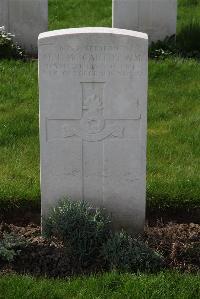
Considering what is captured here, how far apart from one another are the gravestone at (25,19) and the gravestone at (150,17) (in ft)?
3.59

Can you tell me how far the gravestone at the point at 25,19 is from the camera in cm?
1045

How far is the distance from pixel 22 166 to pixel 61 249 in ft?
4.77

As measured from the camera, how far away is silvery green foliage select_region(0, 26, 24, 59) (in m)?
9.56

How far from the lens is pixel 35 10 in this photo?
34.3 feet

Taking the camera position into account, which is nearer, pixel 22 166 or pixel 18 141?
pixel 22 166

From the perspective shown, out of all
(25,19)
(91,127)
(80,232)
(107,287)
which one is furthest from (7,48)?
(107,287)

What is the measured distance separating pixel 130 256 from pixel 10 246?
0.84 metres

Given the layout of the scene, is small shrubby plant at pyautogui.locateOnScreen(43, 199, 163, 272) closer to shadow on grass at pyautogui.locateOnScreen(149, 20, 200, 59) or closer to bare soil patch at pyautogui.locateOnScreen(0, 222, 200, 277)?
bare soil patch at pyautogui.locateOnScreen(0, 222, 200, 277)

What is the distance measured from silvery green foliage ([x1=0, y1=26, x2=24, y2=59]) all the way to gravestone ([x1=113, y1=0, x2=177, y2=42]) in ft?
5.21

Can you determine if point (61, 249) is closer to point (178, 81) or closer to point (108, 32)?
point (108, 32)

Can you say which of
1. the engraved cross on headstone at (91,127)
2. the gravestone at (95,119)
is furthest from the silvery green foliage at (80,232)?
the engraved cross on headstone at (91,127)

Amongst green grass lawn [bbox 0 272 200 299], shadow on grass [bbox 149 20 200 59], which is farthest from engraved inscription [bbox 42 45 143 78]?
shadow on grass [bbox 149 20 200 59]

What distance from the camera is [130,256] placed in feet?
15.4

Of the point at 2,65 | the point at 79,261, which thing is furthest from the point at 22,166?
the point at 2,65
